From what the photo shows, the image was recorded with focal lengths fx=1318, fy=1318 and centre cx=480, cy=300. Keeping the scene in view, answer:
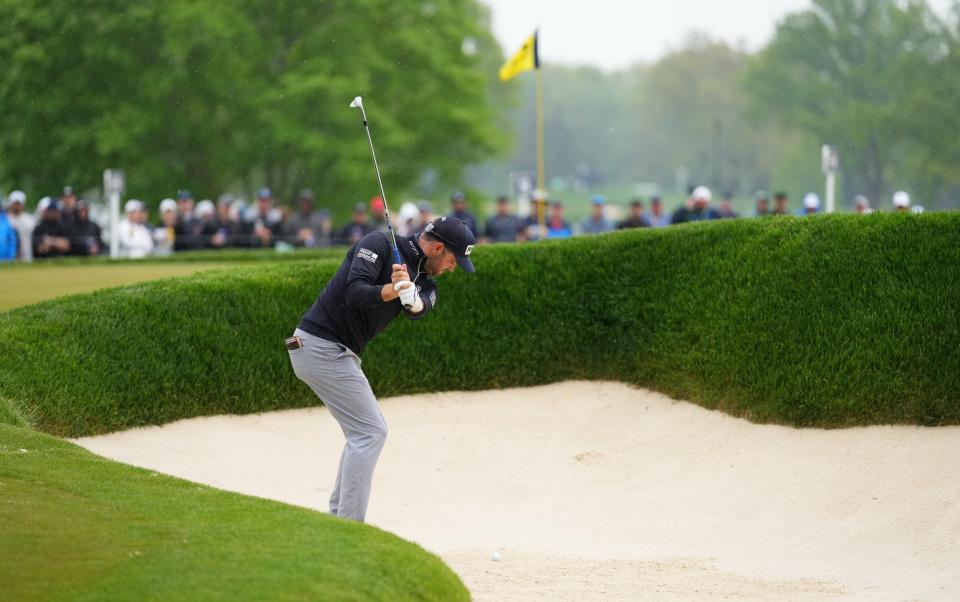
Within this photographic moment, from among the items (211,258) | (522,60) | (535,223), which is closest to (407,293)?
(211,258)

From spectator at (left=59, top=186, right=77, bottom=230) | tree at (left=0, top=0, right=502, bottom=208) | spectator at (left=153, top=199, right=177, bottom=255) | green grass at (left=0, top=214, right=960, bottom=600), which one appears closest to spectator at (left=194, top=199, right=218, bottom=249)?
spectator at (left=153, top=199, right=177, bottom=255)

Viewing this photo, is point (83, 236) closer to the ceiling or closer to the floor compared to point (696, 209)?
closer to the floor

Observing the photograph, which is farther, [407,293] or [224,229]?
[224,229]

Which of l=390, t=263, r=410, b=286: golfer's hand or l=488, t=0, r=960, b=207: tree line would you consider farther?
l=488, t=0, r=960, b=207: tree line

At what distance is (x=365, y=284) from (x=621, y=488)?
4166 millimetres

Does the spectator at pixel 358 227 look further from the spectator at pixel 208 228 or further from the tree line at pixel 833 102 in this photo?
the tree line at pixel 833 102

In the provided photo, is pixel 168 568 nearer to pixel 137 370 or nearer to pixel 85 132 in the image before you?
pixel 137 370

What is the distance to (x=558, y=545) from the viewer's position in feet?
34.0

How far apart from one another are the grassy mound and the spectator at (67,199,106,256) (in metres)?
8.74

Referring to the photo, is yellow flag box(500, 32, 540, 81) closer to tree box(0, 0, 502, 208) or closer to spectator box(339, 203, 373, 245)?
spectator box(339, 203, 373, 245)

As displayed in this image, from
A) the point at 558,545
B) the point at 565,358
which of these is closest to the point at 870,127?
the point at 565,358

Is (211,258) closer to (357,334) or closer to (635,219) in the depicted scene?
(635,219)

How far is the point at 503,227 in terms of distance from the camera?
75.6 ft

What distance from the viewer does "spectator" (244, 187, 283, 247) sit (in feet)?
77.3
